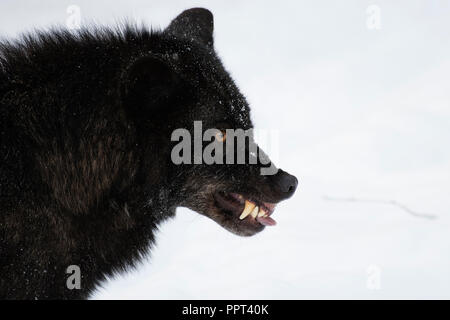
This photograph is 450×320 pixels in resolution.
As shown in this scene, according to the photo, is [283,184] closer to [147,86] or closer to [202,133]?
[202,133]

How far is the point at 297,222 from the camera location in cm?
634

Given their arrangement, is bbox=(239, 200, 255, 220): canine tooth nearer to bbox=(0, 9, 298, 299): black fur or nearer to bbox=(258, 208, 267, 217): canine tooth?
bbox=(258, 208, 267, 217): canine tooth

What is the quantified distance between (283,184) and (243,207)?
30 cm

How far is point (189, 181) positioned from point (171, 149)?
27 centimetres

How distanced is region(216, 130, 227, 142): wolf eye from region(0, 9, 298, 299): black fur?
61 millimetres

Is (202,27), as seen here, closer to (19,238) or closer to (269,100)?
(19,238)

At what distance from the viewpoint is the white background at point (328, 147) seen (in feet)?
17.7

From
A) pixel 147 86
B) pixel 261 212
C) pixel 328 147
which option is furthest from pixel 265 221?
pixel 328 147

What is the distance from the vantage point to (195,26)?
170 inches

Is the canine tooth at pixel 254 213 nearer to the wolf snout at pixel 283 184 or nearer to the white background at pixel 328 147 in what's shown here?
the wolf snout at pixel 283 184

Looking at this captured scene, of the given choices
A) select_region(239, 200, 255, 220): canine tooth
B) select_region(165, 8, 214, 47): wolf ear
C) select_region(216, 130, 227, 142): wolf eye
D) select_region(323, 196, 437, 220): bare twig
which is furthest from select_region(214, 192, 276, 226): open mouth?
select_region(323, 196, 437, 220): bare twig

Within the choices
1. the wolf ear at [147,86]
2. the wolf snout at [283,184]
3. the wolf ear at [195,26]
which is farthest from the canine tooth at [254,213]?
the wolf ear at [195,26]

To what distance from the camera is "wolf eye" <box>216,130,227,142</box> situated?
11.5ft
